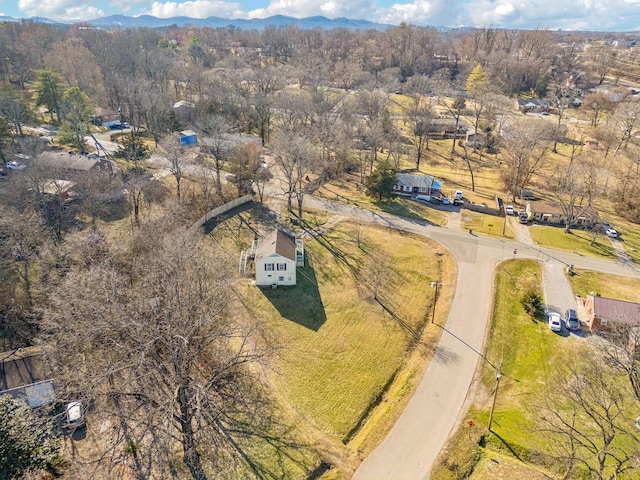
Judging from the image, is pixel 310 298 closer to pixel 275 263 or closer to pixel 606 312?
pixel 275 263

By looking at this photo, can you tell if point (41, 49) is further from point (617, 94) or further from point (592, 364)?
point (617, 94)

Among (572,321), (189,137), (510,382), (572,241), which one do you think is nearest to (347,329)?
(510,382)

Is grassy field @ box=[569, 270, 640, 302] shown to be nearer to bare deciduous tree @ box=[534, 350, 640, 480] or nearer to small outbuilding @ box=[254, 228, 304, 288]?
bare deciduous tree @ box=[534, 350, 640, 480]

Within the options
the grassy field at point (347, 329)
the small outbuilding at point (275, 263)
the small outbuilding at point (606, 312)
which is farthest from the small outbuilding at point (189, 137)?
the small outbuilding at point (606, 312)

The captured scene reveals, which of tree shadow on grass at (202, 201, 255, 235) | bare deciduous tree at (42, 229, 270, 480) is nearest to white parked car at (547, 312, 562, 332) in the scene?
bare deciduous tree at (42, 229, 270, 480)

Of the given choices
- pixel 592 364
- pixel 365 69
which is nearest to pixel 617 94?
pixel 365 69
